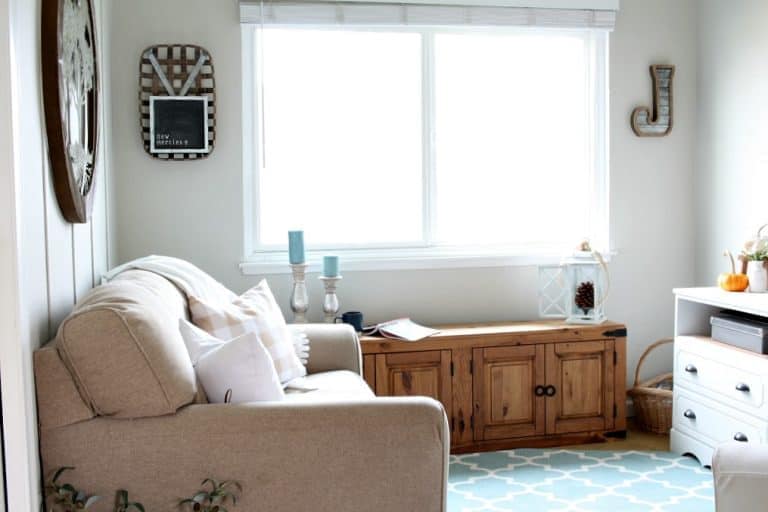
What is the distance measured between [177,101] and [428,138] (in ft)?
3.80

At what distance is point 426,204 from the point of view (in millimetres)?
4211

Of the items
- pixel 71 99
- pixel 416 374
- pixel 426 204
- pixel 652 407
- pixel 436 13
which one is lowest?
pixel 652 407

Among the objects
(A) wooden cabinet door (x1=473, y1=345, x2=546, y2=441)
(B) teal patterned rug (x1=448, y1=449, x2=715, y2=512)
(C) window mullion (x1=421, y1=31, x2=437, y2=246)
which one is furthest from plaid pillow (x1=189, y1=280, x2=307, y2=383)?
(C) window mullion (x1=421, y1=31, x2=437, y2=246)

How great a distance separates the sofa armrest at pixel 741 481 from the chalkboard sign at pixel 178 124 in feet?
8.83

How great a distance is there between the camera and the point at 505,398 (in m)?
3.93

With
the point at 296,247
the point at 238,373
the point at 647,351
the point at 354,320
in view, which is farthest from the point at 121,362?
the point at 647,351

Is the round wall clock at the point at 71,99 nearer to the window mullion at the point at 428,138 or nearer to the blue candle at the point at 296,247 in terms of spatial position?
the blue candle at the point at 296,247

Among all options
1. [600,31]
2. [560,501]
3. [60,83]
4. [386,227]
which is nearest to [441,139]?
[386,227]

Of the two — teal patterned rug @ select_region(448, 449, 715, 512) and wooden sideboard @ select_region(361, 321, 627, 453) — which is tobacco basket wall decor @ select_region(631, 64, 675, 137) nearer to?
wooden sideboard @ select_region(361, 321, 627, 453)

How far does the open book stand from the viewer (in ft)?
12.5

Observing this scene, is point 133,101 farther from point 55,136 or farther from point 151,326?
point 151,326

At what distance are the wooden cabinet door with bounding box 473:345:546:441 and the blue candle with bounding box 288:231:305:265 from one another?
34.0 inches

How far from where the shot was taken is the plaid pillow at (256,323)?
286 centimetres

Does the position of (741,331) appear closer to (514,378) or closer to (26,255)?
(514,378)
